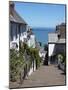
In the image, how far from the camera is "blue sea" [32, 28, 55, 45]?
3.33 metres

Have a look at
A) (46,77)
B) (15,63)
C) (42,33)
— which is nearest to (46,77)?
(46,77)

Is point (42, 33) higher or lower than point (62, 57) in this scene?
higher

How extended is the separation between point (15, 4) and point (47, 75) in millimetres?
978

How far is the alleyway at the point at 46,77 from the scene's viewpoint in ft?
11.0

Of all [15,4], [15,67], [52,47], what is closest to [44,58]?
[52,47]

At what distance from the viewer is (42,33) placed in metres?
3.34

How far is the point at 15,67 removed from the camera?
3303mm

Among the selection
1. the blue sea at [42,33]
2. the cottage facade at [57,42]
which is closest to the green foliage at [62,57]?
the cottage facade at [57,42]

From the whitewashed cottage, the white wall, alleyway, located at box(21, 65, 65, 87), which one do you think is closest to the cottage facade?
the white wall

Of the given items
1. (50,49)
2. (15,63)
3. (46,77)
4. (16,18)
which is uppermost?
(16,18)

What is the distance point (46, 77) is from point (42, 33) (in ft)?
1.84

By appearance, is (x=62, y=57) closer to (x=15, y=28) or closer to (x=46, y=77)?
(x=46, y=77)

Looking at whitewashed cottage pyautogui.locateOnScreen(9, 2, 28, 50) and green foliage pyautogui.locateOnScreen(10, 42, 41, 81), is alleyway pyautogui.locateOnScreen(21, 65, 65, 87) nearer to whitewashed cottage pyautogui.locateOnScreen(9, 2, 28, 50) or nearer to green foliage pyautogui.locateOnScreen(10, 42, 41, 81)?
green foliage pyautogui.locateOnScreen(10, 42, 41, 81)

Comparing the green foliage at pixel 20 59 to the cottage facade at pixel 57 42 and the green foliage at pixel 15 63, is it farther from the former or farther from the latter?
the cottage facade at pixel 57 42
